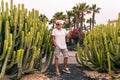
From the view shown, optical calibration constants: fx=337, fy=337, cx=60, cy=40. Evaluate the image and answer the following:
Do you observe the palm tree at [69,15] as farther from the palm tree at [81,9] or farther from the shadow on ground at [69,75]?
the shadow on ground at [69,75]

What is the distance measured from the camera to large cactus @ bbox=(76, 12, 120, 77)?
10391 millimetres

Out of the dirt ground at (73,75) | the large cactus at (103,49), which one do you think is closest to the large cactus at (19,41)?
the dirt ground at (73,75)

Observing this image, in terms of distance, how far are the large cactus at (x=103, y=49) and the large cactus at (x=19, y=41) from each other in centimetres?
200

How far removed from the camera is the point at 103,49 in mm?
10773

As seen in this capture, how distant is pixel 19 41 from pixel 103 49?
299cm

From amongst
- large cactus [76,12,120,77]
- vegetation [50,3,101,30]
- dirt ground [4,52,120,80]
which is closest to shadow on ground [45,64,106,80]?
dirt ground [4,52,120,80]

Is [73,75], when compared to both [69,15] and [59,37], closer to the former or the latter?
[59,37]

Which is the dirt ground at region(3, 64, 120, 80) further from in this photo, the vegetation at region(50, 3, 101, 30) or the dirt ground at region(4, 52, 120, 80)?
the vegetation at region(50, 3, 101, 30)

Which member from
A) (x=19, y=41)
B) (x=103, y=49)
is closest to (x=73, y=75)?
(x=103, y=49)

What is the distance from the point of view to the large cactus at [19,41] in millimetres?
8617

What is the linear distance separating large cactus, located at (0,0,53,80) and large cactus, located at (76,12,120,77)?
2.00 m

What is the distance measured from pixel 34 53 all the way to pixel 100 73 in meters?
2.74

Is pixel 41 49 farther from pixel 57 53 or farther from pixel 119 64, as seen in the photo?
pixel 119 64

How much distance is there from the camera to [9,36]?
861cm
